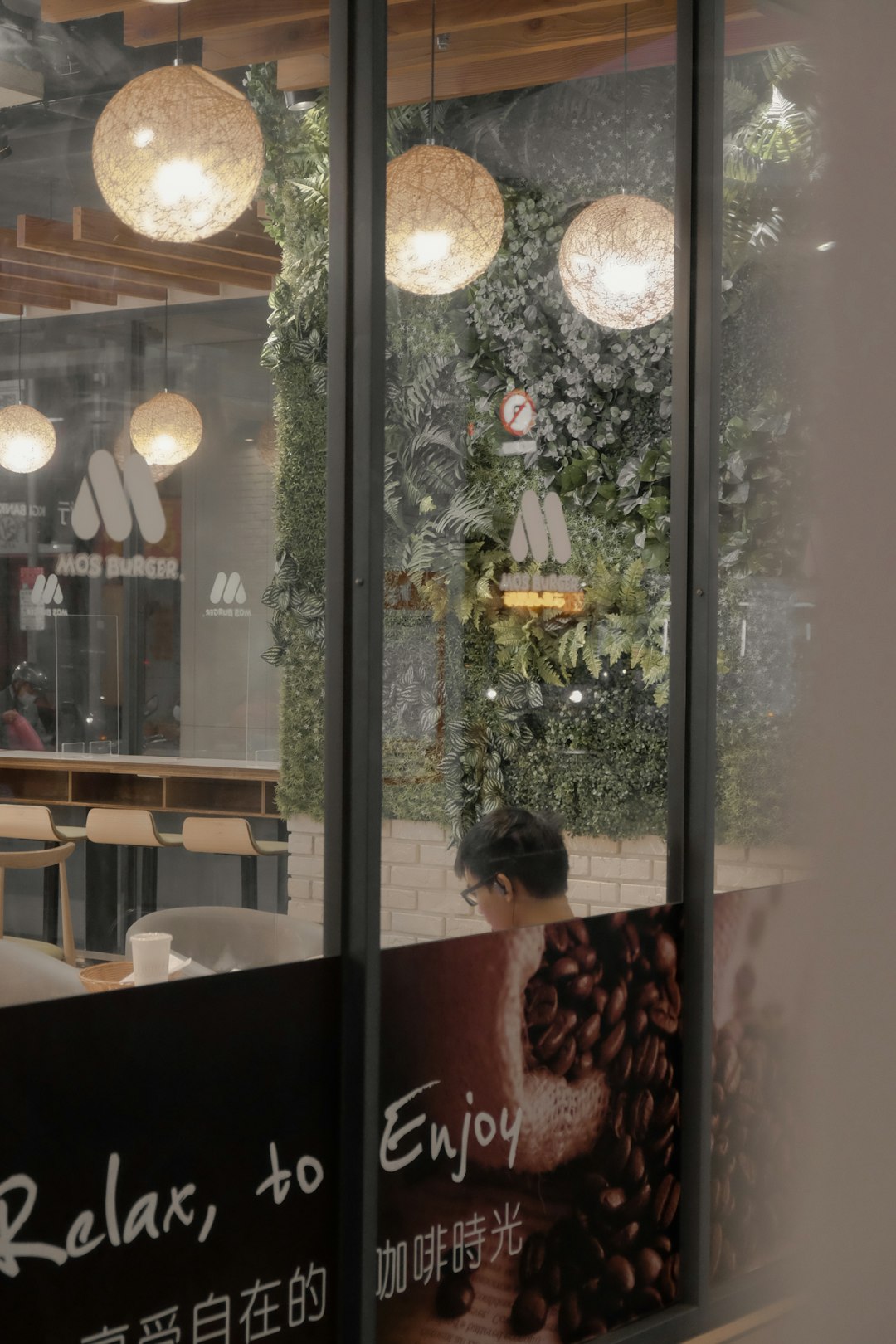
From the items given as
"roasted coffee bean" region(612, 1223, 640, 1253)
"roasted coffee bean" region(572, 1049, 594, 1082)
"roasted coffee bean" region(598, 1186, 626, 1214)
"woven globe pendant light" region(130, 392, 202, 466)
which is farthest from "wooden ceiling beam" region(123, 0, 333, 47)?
"roasted coffee bean" region(612, 1223, 640, 1253)

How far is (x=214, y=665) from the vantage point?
2250mm

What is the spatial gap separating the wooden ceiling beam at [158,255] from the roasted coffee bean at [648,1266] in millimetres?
2172

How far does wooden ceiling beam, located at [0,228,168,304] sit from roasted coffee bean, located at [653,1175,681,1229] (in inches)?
84.2

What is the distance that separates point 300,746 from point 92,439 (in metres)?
0.67

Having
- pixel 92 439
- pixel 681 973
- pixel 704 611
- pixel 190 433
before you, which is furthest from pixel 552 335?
pixel 681 973

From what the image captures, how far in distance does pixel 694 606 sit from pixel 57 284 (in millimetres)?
1583

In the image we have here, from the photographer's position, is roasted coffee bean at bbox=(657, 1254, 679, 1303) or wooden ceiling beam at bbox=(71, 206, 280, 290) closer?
wooden ceiling beam at bbox=(71, 206, 280, 290)

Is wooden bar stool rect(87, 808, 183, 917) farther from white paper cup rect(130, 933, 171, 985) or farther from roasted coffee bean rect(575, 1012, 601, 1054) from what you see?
roasted coffee bean rect(575, 1012, 601, 1054)

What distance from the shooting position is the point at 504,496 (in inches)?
107

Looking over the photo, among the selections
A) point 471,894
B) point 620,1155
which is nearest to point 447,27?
point 471,894

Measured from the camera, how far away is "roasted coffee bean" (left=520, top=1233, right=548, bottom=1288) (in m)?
2.67

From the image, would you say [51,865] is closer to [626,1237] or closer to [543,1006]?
[543,1006]

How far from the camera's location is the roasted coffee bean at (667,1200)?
2910 mm

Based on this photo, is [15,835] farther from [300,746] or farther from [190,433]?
[190,433]
